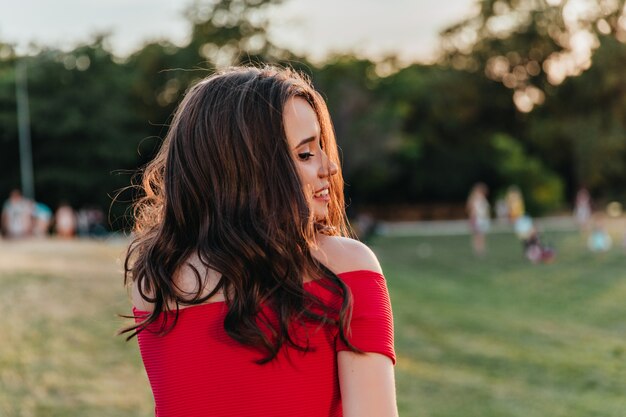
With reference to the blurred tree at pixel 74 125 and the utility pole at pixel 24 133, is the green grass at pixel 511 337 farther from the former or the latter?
the blurred tree at pixel 74 125

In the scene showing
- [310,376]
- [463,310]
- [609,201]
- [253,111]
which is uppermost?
[253,111]

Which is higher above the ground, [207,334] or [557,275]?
[207,334]

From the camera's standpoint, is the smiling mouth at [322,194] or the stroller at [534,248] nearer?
the smiling mouth at [322,194]

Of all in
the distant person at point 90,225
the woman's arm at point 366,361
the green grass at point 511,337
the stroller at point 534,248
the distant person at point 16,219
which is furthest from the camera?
the distant person at point 90,225

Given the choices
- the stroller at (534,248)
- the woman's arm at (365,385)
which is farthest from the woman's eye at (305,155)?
the stroller at (534,248)

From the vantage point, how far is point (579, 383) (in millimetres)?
8898

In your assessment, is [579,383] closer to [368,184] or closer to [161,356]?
[161,356]

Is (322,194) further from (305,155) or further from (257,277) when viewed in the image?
(257,277)

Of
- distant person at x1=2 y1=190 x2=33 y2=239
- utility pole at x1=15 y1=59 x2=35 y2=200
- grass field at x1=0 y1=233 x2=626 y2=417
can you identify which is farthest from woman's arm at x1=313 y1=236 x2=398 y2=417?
utility pole at x1=15 y1=59 x2=35 y2=200

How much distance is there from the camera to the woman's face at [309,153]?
1.65m

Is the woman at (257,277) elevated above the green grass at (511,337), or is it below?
above

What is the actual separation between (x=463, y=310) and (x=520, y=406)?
19.8 feet

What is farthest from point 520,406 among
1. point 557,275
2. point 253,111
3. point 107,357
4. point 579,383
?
point 557,275

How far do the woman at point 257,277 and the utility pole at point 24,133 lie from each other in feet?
148
